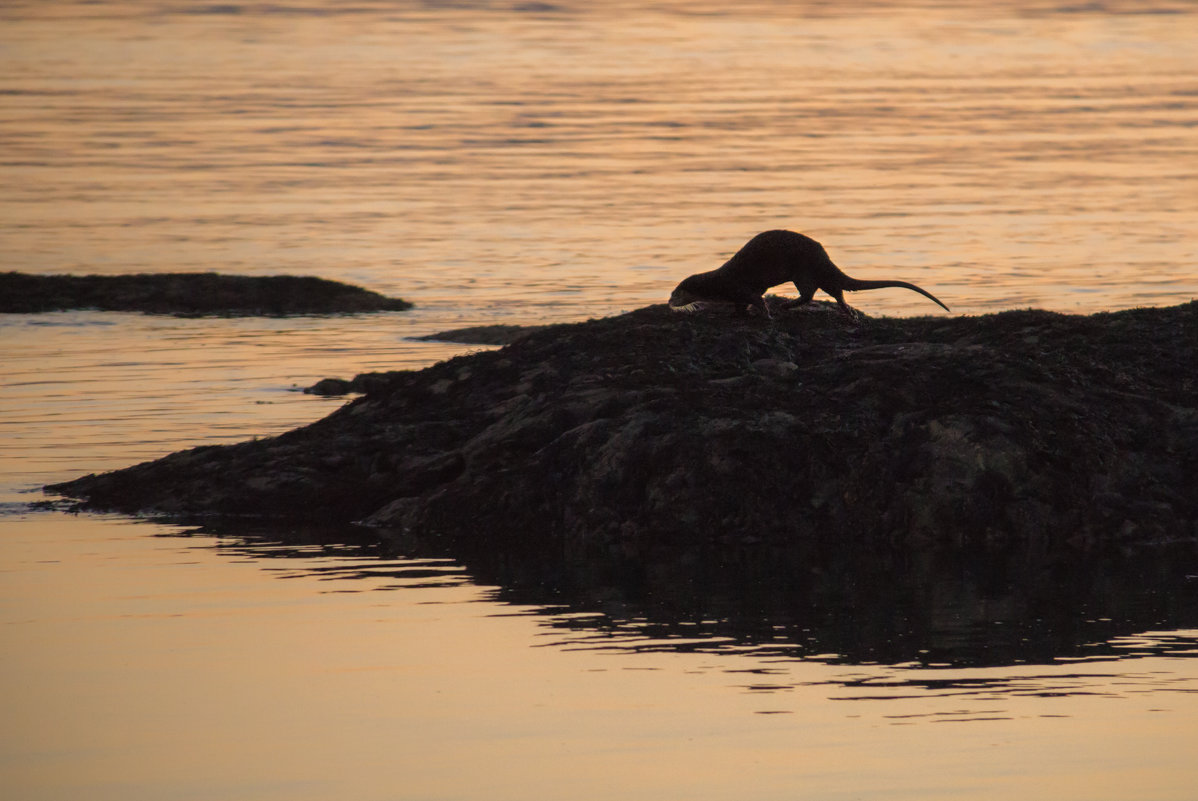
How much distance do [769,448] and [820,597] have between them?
2.05 m

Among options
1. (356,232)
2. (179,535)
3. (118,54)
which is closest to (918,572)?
(179,535)

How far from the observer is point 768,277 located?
14.9m

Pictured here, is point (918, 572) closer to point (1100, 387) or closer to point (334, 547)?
point (1100, 387)

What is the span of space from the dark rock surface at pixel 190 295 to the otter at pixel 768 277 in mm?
15948

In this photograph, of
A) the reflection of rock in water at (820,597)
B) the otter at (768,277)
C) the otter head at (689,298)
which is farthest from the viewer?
the otter head at (689,298)

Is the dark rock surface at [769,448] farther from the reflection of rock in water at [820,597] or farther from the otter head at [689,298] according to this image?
the reflection of rock in water at [820,597]

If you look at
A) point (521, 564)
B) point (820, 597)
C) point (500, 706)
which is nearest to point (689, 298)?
point (521, 564)

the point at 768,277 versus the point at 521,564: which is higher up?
the point at 768,277

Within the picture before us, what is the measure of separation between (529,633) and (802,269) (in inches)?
192

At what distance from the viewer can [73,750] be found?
8.83 meters

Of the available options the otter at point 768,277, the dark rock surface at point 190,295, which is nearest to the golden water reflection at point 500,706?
the otter at point 768,277

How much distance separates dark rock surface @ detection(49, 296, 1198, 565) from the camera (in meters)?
13.2

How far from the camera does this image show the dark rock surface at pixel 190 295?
30.9m

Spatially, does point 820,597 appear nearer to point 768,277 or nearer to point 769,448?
point 769,448
